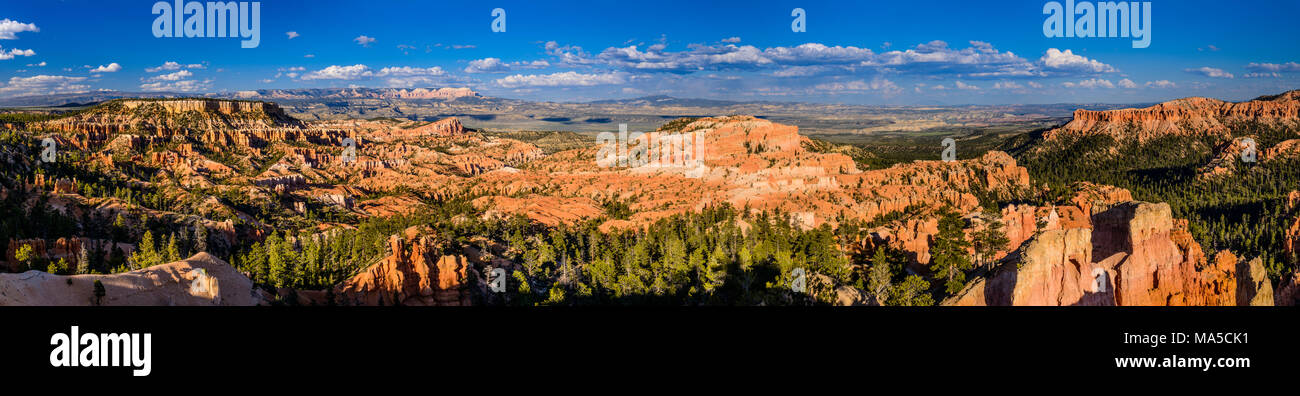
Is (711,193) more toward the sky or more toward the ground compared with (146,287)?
more toward the sky

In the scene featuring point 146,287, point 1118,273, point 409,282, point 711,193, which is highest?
point 711,193

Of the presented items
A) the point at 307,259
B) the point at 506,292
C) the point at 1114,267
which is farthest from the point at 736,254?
the point at 307,259

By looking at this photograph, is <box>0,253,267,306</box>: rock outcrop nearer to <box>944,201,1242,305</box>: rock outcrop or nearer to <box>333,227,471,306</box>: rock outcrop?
<box>333,227,471,306</box>: rock outcrop

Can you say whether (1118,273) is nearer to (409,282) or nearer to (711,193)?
(409,282)

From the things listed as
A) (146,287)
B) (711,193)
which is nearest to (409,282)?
(146,287)

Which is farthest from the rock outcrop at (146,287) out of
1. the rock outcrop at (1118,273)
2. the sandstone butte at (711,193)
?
the rock outcrop at (1118,273)

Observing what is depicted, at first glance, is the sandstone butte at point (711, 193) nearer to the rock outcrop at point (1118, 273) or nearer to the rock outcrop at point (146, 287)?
the rock outcrop at point (1118, 273)

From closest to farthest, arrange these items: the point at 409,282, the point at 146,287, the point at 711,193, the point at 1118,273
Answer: the point at 146,287 < the point at 1118,273 < the point at 409,282 < the point at 711,193

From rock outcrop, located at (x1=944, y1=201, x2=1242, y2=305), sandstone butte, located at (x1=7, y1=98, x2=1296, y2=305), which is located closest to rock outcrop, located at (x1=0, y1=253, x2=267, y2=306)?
sandstone butte, located at (x1=7, y1=98, x2=1296, y2=305)

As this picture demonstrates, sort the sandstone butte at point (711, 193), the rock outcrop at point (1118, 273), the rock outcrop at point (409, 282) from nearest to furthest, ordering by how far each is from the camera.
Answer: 1. the rock outcrop at point (1118, 273)
2. the sandstone butte at point (711, 193)
3. the rock outcrop at point (409, 282)
